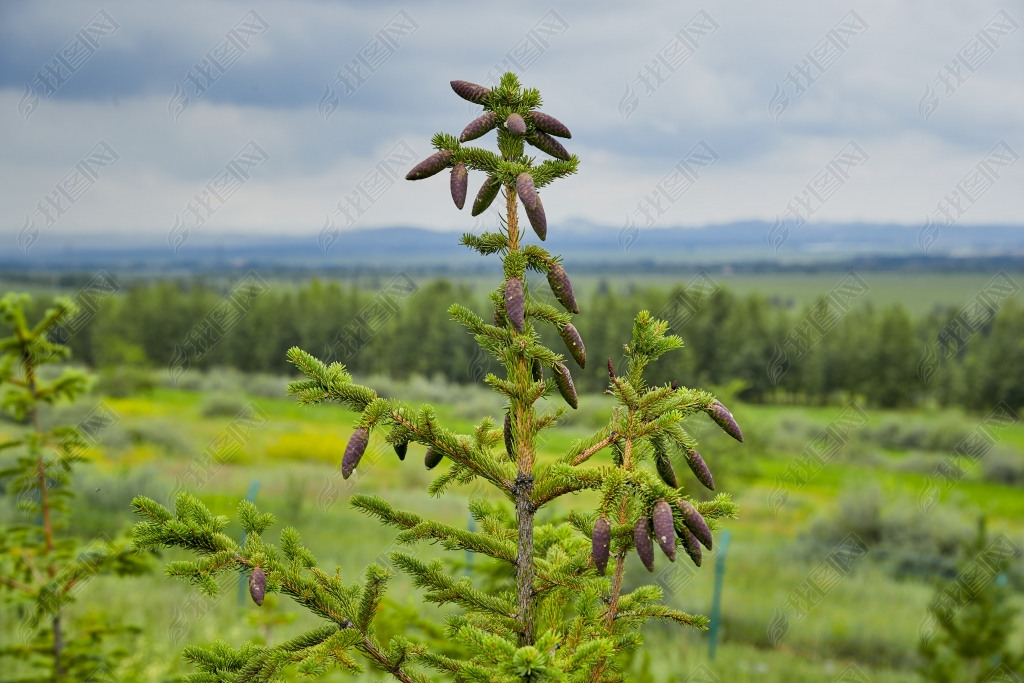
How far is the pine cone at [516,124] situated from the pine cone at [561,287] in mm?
392

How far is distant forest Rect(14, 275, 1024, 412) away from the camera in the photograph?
35.8 m

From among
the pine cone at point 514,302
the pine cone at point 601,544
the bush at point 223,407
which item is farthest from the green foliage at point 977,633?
the bush at point 223,407

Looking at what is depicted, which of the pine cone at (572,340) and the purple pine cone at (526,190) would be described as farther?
the pine cone at (572,340)

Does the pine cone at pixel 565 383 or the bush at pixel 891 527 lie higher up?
the pine cone at pixel 565 383

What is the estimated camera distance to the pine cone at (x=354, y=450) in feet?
6.57

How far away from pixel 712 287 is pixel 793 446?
7987mm

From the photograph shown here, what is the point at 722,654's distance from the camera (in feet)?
38.6

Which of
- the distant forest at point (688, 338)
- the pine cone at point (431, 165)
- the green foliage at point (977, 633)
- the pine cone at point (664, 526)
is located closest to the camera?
the pine cone at point (664, 526)

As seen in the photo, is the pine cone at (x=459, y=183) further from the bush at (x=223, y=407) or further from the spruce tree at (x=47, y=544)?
the bush at (x=223, y=407)

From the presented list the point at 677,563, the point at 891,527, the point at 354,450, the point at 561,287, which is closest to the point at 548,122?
the point at 561,287

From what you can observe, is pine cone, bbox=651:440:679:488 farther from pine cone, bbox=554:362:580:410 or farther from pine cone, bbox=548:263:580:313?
pine cone, bbox=548:263:580:313

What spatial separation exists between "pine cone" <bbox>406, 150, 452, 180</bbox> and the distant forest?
29.6 meters

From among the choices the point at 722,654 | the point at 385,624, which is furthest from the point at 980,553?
the point at 385,624

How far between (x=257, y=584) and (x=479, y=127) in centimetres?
139
